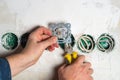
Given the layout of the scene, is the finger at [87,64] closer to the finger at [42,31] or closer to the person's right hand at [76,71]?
the person's right hand at [76,71]

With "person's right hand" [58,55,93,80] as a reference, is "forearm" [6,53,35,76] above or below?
above

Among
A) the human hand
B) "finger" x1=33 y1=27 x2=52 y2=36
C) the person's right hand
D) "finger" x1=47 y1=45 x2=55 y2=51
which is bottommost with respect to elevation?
the person's right hand

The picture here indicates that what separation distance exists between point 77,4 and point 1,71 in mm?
241

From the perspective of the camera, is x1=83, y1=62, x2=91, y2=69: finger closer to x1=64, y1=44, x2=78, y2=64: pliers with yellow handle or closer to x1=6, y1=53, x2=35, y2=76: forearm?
x1=64, y1=44, x2=78, y2=64: pliers with yellow handle

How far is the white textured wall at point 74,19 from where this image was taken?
618 millimetres

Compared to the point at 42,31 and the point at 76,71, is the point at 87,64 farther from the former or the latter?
the point at 42,31

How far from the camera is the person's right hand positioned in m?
0.61

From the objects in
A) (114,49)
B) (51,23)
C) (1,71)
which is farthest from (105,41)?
(1,71)

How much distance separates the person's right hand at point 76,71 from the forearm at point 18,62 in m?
0.08

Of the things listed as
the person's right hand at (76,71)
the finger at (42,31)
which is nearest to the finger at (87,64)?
the person's right hand at (76,71)

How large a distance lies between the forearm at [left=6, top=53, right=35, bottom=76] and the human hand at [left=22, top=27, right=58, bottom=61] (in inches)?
0.4

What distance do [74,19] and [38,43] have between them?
0.35 ft

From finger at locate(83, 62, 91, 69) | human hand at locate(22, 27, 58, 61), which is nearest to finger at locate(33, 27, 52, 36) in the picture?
human hand at locate(22, 27, 58, 61)

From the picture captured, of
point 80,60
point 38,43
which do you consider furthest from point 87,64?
point 38,43
